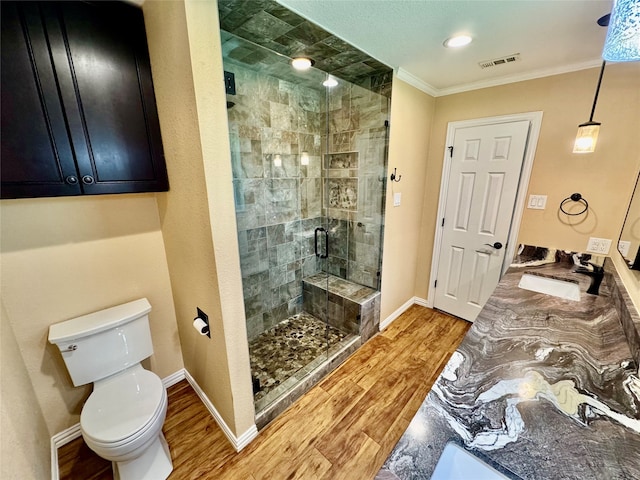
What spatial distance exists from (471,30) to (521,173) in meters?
1.35

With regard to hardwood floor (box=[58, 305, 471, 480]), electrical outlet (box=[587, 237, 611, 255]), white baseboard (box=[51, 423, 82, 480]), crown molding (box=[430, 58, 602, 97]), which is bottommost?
hardwood floor (box=[58, 305, 471, 480])

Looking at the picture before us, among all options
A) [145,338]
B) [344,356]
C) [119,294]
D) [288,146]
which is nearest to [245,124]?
[288,146]

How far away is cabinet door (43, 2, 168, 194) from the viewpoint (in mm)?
1192

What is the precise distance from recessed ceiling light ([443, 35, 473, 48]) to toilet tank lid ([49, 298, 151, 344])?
8.66 feet

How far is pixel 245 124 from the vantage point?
2133 millimetres

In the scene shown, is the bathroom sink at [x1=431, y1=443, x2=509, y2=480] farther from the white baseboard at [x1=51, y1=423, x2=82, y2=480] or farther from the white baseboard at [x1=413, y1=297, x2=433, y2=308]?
the white baseboard at [x1=413, y1=297, x2=433, y2=308]

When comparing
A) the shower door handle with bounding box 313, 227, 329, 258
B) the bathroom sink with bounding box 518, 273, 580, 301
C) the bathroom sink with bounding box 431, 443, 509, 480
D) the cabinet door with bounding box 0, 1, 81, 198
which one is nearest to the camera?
the bathroom sink with bounding box 431, 443, 509, 480

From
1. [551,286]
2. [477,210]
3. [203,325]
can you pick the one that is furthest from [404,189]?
[203,325]

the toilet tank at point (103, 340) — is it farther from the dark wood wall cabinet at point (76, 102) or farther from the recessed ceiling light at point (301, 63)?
the recessed ceiling light at point (301, 63)

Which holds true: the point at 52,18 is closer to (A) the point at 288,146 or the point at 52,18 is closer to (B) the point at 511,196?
(A) the point at 288,146

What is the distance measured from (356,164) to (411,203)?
0.75m

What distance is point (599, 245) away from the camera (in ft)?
6.58

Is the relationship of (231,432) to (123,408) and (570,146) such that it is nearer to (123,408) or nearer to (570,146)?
(123,408)

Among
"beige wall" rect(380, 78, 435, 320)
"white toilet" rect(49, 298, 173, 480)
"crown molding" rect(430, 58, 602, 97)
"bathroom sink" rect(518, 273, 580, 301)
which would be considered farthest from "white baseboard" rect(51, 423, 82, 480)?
"crown molding" rect(430, 58, 602, 97)
